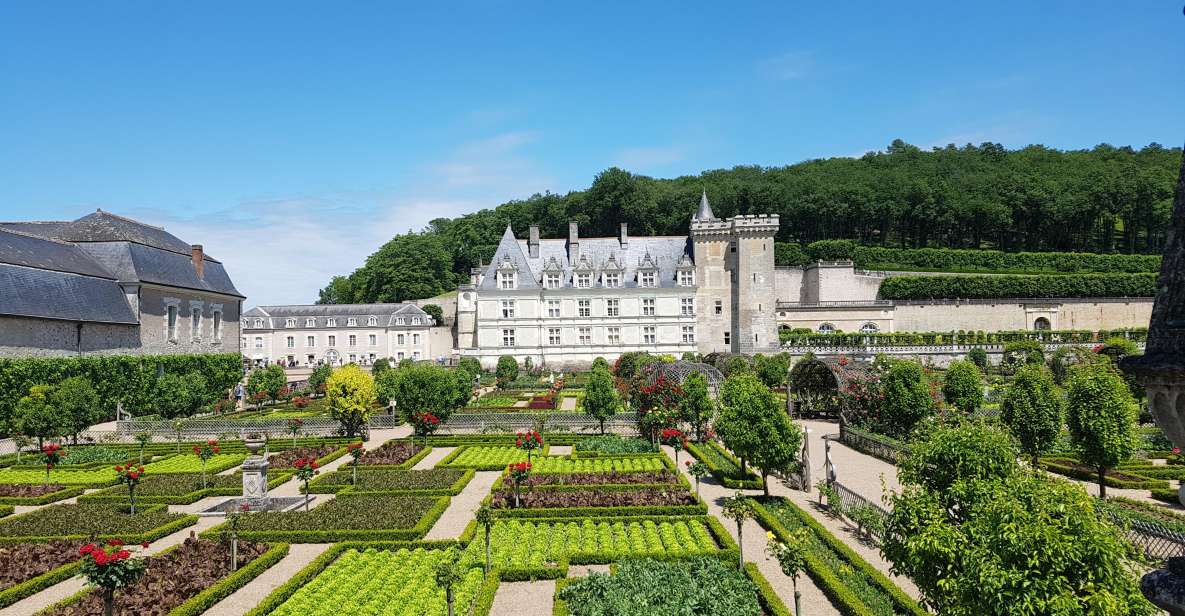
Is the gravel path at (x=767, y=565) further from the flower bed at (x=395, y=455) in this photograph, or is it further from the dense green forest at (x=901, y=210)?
the dense green forest at (x=901, y=210)

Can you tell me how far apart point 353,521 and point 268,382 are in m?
25.7

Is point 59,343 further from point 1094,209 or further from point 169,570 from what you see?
point 1094,209

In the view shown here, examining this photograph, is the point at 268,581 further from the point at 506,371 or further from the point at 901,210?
the point at 901,210

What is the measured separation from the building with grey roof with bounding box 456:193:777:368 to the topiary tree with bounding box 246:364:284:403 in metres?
16.7

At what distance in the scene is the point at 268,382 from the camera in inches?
1446

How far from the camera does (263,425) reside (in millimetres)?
28016

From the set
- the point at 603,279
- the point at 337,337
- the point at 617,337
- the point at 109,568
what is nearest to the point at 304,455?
the point at 109,568

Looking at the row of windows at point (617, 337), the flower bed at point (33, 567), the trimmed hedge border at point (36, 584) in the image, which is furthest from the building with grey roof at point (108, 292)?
the row of windows at point (617, 337)

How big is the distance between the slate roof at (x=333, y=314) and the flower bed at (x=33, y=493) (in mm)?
41388

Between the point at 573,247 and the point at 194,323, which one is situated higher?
the point at 573,247

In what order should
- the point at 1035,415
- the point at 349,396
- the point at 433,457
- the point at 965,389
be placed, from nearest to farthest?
the point at 1035,415, the point at 433,457, the point at 349,396, the point at 965,389

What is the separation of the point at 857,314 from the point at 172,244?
51226 mm

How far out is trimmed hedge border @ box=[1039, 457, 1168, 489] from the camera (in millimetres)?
16825

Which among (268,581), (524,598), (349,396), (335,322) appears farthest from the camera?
(335,322)
